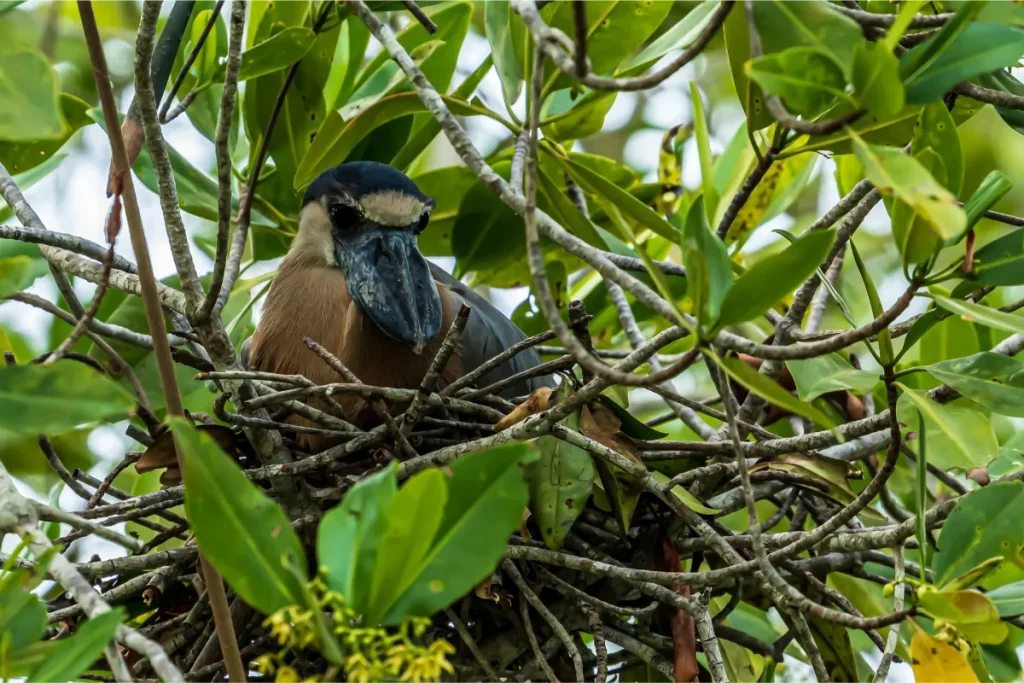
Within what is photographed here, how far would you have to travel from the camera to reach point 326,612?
3.91ft

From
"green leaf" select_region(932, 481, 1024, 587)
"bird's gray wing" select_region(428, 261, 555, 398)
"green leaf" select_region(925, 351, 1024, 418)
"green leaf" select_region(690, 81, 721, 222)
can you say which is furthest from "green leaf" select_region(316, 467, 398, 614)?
"bird's gray wing" select_region(428, 261, 555, 398)

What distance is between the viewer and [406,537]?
113 centimetres

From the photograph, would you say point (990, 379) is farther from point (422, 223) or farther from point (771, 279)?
point (422, 223)

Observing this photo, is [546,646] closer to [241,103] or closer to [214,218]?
[214,218]

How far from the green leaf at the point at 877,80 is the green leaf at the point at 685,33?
0.73 m

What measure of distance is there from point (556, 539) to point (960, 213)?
1.07 m

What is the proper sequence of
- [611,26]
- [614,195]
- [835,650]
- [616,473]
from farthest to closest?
[835,650] < [611,26] < [616,473] < [614,195]

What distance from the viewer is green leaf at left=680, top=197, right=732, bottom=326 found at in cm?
124

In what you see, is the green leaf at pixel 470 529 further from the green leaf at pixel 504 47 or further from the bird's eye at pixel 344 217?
the bird's eye at pixel 344 217

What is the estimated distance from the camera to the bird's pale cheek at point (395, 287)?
2424 millimetres

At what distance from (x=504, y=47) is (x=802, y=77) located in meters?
1.03

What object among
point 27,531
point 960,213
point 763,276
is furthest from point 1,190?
point 960,213

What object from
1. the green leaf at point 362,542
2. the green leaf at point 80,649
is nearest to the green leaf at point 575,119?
the green leaf at point 362,542

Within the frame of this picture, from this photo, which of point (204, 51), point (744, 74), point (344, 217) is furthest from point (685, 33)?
point (204, 51)
